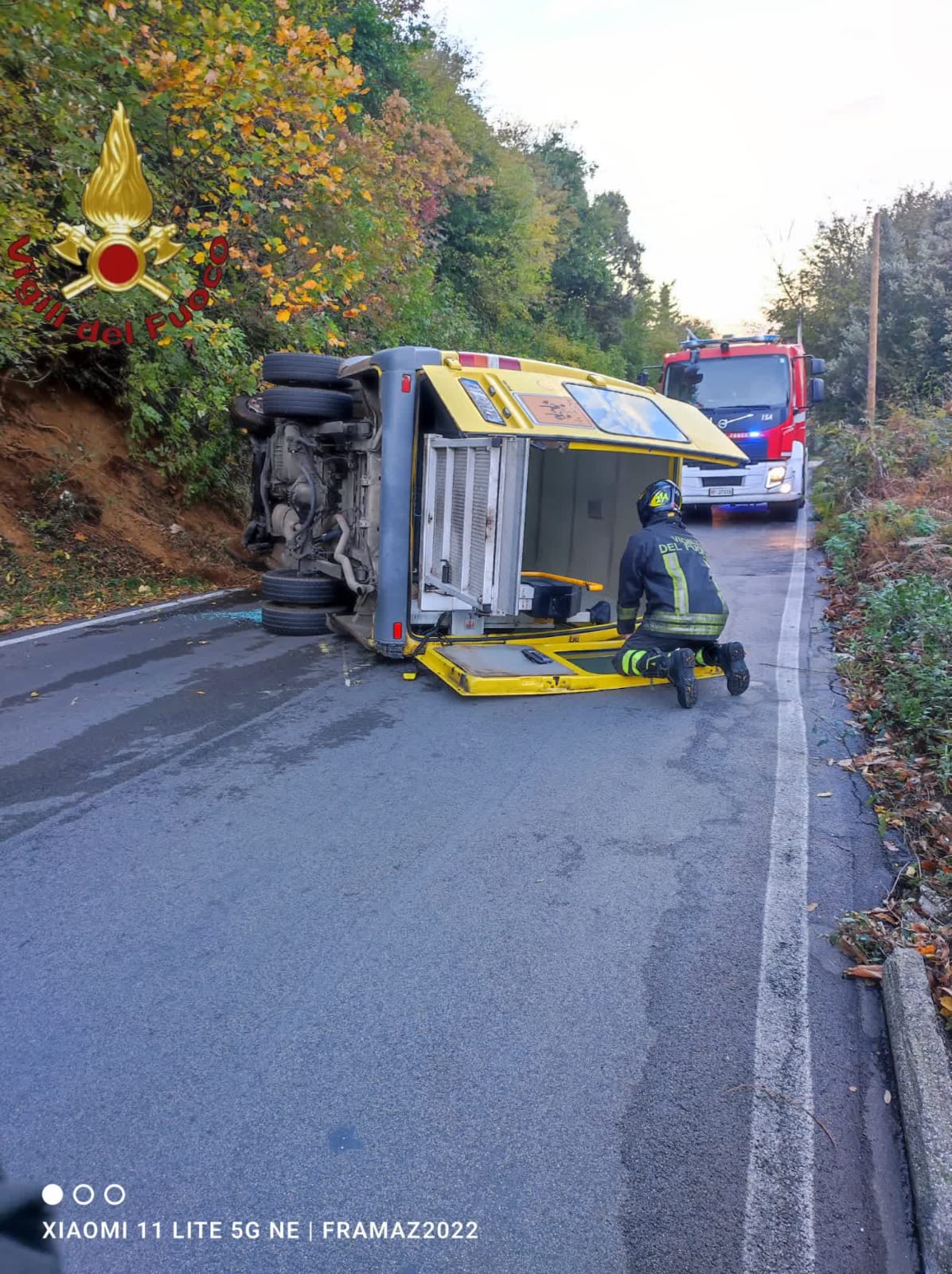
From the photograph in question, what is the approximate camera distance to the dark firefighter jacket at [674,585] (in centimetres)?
627

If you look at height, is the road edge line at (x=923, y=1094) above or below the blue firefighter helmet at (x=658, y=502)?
below

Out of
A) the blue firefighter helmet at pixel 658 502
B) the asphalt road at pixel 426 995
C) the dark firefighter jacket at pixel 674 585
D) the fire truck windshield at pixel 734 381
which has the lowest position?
the asphalt road at pixel 426 995

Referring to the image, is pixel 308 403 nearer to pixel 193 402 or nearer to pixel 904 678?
pixel 193 402

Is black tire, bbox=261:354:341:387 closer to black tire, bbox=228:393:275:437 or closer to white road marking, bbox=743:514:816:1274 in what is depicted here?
black tire, bbox=228:393:275:437

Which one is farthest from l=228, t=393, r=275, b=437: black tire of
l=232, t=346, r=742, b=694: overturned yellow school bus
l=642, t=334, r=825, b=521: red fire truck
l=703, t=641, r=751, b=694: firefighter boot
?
l=642, t=334, r=825, b=521: red fire truck

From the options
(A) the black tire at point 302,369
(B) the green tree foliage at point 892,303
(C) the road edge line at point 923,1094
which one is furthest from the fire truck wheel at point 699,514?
(C) the road edge line at point 923,1094

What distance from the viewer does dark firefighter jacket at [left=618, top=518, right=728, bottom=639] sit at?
6.27 metres

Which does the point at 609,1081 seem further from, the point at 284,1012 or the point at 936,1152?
the point at 284,1012

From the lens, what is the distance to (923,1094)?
2428 millimetres

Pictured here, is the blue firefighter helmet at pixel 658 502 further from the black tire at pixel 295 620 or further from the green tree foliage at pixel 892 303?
the green tree foliage at pixel 892 303

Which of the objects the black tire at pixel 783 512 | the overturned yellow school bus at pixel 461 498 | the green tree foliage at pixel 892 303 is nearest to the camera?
the overturned yellow school bus at pixel 461 498

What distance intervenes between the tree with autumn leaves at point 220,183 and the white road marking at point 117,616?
228cm

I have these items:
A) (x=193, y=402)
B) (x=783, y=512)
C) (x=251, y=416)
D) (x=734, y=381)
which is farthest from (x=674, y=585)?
(x=783, y=512)

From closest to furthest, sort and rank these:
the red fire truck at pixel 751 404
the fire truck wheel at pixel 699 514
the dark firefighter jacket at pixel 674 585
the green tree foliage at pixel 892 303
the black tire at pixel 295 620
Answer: the dark firefighter jacket at pixel 674 585 → the black tire at pixel 295 620 → the red fire truck at pixel 751 404 → the fire truck wheel at pixel 699 514 → the green tree foliage at pixel 892 303
